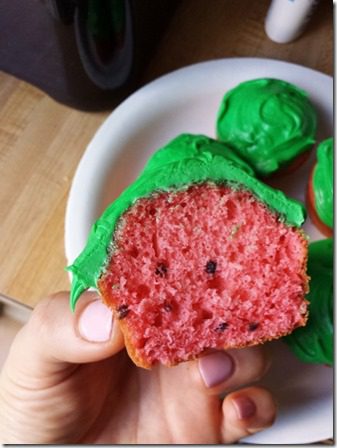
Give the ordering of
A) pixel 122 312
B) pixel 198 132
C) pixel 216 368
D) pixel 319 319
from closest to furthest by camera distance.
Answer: pixel 122 312
pixel 216 368
pixel 319 319
pixel 198 132

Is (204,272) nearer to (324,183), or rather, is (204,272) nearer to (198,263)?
(198,263)

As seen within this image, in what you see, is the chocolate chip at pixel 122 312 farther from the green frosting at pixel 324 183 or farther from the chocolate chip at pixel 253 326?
the green frosting at pixel 324 183

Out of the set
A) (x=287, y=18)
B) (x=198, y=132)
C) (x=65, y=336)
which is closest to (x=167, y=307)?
(x=65, y=336)

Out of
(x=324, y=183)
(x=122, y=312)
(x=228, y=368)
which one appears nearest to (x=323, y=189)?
(x=324, y=183)

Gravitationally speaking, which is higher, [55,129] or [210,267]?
[210,267]

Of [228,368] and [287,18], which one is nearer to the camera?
[228,368]

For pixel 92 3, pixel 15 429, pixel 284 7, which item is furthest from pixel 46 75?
pixel 15 429

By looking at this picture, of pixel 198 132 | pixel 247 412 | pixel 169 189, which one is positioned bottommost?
pixel 247 412

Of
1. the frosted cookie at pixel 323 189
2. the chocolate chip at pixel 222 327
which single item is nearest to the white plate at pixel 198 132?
the frosted cookie at pixel 323 189

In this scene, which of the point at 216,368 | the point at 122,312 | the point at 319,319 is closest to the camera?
the point at 122,312
